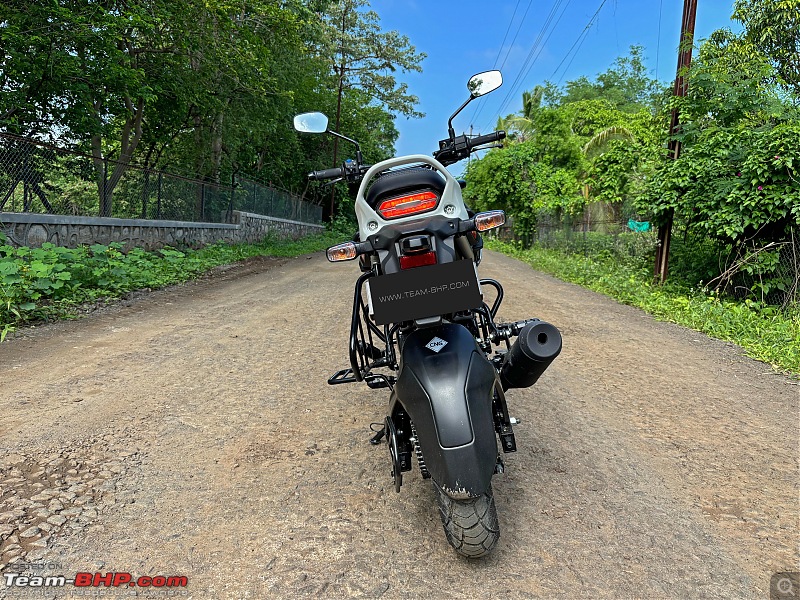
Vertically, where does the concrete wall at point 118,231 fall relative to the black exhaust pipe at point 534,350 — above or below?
above

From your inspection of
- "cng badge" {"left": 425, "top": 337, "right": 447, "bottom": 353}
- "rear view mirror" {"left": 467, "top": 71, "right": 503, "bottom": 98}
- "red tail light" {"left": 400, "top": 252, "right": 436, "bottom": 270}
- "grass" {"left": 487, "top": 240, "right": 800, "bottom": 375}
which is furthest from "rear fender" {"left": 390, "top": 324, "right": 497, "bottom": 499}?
"grass" {"left": 487, "top": 240, "right": 800, "bottom": 375}

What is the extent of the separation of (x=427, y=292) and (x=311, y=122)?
5.45 feet

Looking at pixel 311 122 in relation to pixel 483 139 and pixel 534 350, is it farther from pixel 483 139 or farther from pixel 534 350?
pixel 534 350

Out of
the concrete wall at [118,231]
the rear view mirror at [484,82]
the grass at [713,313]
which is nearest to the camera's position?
the rear view mirror at [484,82]

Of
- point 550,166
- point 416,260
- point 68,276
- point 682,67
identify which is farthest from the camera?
point 550,166

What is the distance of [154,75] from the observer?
12500 mm

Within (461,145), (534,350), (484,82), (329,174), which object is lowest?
(534,350)

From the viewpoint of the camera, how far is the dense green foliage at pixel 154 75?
9.30m

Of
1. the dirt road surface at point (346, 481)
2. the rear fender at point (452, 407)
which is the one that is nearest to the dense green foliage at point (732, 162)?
the dirt road surface at point (346, 481)

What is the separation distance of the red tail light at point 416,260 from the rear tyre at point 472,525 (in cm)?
91

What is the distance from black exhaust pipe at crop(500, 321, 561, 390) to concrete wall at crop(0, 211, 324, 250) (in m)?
7.47

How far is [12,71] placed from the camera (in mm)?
9375

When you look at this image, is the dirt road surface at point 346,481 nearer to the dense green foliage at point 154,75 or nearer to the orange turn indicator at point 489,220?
the orange turn indicator at point 489,220

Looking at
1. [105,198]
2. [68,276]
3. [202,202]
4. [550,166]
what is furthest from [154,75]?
[550,166]
